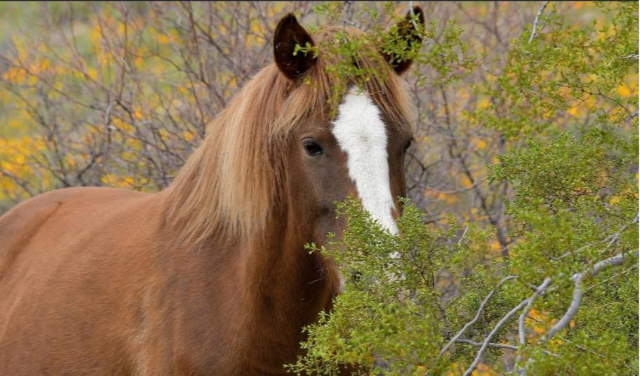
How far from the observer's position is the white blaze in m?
2.44

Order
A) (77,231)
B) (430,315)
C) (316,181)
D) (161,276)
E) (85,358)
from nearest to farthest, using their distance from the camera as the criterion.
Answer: (430,315), (316,181), (161,276), (85,358), (77,231)

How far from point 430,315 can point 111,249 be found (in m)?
1.65

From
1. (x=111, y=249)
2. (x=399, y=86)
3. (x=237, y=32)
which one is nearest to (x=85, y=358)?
(x=111, y=249)

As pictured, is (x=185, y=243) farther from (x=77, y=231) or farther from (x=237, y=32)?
(x=237, y=32)

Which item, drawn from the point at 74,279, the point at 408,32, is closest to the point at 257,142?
the point at 408,32

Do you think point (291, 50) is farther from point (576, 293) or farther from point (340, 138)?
point (576, 293)

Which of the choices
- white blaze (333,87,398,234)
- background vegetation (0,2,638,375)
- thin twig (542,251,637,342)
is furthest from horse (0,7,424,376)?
thin twig (542,251,637,342)

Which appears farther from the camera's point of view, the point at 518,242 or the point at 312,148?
the point at 518,242

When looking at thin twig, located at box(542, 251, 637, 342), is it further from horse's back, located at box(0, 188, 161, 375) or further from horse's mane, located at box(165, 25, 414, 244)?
horse's back, located at box(0, 188, 161, 375)

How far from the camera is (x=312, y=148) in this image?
2.64 metres

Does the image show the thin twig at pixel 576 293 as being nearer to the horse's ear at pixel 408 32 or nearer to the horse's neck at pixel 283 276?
the horse's ear at pixel 408 32

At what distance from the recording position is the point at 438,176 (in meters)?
5.53

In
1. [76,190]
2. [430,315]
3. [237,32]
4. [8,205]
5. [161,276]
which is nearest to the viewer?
[430,315]

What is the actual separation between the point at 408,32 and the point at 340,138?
0.55 metres
